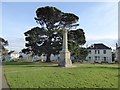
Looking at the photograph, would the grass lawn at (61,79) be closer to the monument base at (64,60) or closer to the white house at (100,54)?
the monument base at (64,60)

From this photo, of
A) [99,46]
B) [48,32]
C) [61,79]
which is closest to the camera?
[61,79]

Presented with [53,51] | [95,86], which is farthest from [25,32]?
[95,86]

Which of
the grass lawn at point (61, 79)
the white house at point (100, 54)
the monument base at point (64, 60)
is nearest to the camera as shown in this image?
the grass lawn at point (61, 79)

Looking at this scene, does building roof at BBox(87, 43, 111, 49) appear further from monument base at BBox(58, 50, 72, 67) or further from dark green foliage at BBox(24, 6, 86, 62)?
monument base at BBox(58, 50, 72, 67)

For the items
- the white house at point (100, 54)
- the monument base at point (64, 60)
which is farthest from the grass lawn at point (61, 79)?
the white house at point (100, 54)

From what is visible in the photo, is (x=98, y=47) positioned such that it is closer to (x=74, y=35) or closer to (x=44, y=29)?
(x=74, y=35)

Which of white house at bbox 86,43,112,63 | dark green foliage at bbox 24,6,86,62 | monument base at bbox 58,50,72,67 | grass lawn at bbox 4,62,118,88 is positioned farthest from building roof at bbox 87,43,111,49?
grass lawn at bbox 4,62,118,88

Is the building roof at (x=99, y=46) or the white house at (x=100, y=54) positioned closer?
the white house at (x=100, y=54)

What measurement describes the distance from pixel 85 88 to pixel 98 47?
82868 mm

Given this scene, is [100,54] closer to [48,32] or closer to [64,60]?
[48,32]

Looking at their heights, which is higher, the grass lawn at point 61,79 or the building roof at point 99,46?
the building roof at point 99,46

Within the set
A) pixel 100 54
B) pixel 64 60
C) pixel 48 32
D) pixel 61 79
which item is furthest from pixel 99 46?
pixel 61 79

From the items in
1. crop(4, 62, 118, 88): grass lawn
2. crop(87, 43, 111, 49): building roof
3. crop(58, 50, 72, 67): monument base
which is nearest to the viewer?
crop(4, 62, 118, 88): grass lawn

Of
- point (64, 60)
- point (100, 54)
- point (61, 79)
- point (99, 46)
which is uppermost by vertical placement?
point (99, 46)
